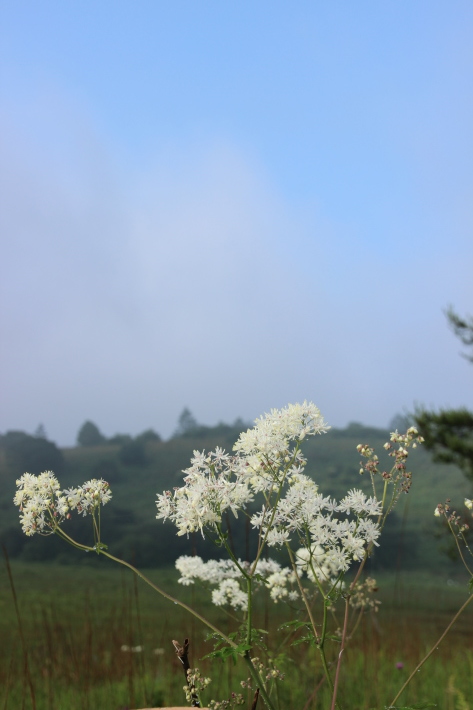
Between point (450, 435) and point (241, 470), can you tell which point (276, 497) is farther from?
point (450, 435)

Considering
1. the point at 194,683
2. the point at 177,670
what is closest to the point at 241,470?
the point at 194,683

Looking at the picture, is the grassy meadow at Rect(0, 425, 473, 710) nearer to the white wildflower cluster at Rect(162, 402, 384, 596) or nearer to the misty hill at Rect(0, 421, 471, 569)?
the misty hill at Rect(0, 421, 471, 569)

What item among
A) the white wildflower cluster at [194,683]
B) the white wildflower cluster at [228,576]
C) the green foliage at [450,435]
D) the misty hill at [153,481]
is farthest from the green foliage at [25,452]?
the white wildflower cluster at [194,683]

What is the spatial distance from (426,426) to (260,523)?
17.4m

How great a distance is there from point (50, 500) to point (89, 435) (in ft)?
206

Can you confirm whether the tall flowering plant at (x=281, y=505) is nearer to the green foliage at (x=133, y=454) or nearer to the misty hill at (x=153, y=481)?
the misty hill at (x=153, y=481)

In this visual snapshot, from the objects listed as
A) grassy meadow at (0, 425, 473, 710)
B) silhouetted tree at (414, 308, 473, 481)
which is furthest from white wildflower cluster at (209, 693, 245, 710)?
silhouetted tree at (414, 308, 473, 481)

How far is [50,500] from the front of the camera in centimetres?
293

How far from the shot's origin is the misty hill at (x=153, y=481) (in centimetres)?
3719

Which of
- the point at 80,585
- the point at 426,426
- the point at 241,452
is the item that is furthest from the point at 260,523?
the point at 80,585

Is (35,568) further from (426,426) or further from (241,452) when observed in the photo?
(241,452)

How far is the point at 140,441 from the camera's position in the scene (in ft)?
199

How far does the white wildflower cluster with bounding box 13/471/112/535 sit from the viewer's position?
9.46 feet

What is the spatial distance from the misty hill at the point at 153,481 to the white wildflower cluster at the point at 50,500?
28.8 metres
